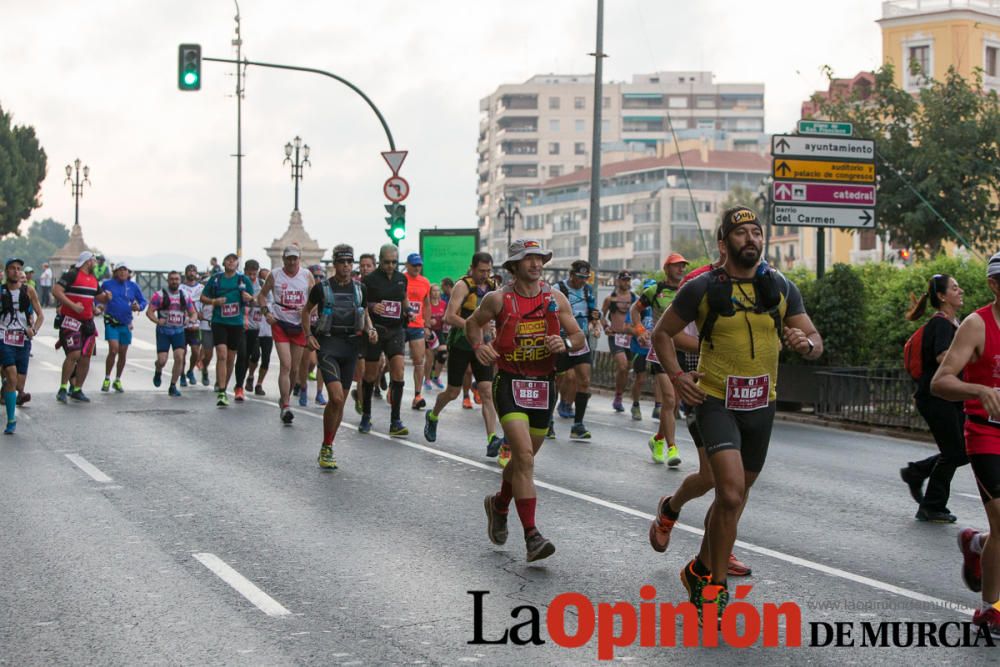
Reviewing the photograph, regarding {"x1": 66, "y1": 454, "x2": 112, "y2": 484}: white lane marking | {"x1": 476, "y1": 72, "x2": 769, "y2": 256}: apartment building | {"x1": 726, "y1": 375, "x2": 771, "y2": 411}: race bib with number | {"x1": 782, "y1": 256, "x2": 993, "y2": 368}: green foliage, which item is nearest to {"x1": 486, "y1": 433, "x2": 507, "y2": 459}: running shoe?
{"x1": 66, "y1": 454, "x2": 112, "y2": 484}: white lane marking

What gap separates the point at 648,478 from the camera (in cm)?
1250

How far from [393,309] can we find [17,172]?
84283 mm

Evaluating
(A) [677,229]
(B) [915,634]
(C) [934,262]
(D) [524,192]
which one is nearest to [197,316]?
(C) [934,262]

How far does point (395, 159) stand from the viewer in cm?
3017

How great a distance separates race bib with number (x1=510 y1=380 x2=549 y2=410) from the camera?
8.70 m

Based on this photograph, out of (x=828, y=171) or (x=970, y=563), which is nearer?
(x=970, y=563)

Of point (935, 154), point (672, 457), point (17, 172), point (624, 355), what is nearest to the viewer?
point (672, 457)

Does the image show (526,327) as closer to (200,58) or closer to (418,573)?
(418,573)

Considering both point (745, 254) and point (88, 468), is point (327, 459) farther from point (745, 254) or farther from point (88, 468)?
point (745, 254)

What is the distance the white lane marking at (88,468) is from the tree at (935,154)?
2986 centimetres

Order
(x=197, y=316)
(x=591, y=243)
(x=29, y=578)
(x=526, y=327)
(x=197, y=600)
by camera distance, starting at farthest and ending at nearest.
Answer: (x=591, y=243), (x=197, y=316), (x=526, y=327), (x=29, y=578), (x=197, y=600)

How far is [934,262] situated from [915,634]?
651 inches

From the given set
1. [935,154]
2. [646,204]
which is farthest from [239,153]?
[646,204]

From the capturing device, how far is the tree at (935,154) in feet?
131
